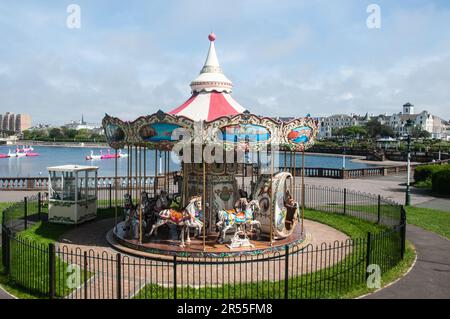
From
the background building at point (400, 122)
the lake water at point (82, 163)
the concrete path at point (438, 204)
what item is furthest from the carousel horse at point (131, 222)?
the background building at point (400, 122)

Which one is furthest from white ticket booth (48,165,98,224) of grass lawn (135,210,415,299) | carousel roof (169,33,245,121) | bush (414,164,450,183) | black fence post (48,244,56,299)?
bush (414,164,450,183)

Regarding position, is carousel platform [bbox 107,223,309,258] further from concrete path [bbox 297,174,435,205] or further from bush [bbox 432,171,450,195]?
bush [bbox 432,171,450,195]

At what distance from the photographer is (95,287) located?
28.1 ft

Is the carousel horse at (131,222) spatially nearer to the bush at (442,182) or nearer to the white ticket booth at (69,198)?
the white ticket booth at (69,198)

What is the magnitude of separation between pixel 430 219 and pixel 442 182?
866cm

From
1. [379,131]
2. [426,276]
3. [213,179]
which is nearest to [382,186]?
[213,179]

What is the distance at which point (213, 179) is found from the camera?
43.0ft
